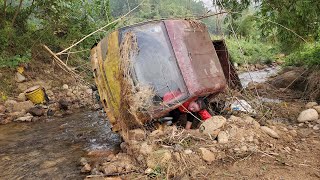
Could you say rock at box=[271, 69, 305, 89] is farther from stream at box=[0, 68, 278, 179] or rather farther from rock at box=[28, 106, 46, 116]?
rock at box=[28, 106, 46, 116]

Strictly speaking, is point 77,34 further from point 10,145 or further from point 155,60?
point 155,60

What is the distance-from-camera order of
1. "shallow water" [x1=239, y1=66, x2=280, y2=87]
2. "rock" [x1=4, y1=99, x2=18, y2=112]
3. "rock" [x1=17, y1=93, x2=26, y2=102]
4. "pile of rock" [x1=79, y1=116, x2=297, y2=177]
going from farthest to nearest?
"shallow water" [x1=239, y1=66, x2=280, y2=87] < "rock" [x1=17, y1=93, x2=26, y2=102] < "rock" [x1=4, y1=99, x2=18, y2=112] < "pile of rock" [x1=79, y1=116, x2=297, y2=177]

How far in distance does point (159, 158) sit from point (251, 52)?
16.2 m

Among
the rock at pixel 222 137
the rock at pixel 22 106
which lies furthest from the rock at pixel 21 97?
the rock at pixel 222 137

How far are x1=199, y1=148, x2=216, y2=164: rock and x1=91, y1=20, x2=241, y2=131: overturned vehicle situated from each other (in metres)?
0.67

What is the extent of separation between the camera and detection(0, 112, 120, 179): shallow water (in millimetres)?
4168

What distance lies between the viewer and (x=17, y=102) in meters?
7.57

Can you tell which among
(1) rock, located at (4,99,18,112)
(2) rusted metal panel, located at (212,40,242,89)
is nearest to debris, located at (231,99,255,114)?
(2) rusted metal panel, located at (212,40,242,89)

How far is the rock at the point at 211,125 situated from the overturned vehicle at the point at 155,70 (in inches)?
13.9

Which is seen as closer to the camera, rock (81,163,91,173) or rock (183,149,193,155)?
rock (183,149,193,155)

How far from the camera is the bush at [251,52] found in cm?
1582

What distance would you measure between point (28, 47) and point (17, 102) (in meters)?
2.42

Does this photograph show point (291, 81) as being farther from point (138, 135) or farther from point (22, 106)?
point (22, 106)

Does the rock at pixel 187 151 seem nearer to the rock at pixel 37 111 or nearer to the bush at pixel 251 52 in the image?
the rock at pixel 37 111
